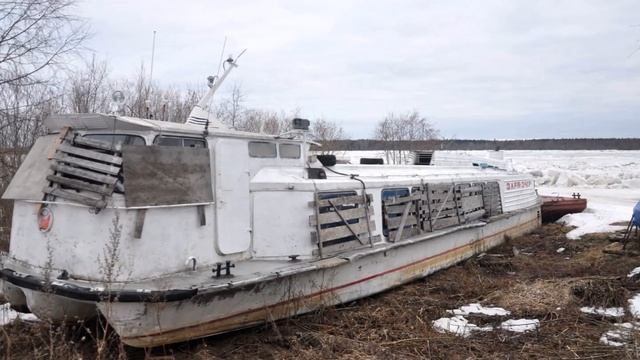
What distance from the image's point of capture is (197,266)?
5.82 m

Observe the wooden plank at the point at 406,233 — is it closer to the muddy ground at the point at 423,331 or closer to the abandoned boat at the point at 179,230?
the abandoned boat at the point at 179,230

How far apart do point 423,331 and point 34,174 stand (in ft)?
16.2

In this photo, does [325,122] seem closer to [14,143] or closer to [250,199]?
[14,143]

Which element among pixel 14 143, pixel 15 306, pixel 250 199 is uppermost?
pixel 14 143

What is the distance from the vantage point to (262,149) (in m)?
6.83

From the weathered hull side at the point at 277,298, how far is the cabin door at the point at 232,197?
0.69 meters

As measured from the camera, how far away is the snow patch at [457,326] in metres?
6.31

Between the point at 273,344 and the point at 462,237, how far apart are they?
18.5ft

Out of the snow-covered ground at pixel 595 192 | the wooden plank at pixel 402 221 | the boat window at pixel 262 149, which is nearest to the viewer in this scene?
the boat window at pixel 262 149

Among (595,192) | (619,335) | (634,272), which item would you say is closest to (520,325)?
(619,335)

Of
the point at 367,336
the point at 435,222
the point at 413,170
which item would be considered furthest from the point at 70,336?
the point at 413,170

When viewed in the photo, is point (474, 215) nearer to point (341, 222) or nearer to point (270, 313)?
point (341, 222)

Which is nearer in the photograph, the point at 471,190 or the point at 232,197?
the point at 232,197

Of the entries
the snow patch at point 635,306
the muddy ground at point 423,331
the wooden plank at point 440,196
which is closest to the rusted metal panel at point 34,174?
the muddy ground at point 423,331
